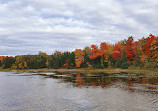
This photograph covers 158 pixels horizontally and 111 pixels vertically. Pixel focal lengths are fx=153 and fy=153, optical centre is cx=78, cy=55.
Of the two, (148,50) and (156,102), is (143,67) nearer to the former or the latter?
(148,50)

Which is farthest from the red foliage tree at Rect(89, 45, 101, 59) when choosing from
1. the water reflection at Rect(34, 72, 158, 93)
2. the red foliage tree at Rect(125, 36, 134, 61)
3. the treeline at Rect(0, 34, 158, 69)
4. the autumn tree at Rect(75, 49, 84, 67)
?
the water reflection at Rect(34, 72, 158, 93)

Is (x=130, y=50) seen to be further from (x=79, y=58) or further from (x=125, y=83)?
(x=125, y=83)

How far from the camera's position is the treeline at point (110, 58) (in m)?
91.1

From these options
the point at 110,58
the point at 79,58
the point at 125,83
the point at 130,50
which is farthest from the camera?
the point at 79,58

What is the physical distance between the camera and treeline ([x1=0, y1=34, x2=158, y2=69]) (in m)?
91.1

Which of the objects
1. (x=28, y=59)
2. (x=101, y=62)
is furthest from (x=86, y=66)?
(x=28, y=59)

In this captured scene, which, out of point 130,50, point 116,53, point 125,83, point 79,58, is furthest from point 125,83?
point 79,58

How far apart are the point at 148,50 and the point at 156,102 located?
7737 centimetres

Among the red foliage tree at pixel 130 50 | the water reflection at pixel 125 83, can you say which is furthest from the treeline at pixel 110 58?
the water reflection at pixel 125 83

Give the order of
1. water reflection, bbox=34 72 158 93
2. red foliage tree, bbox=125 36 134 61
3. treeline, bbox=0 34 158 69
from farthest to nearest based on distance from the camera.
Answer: red foliage tree, bbox=125 36 134 61 → treeline, bbox=0 34 158 69 → water reflection, bbox=34 72 158 93

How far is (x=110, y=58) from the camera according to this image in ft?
352

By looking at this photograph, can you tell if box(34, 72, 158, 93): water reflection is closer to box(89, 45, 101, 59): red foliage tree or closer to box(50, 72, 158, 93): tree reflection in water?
box(50, 72, 158, 93): tree reflection in water

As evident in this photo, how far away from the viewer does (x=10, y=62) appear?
6147 inches

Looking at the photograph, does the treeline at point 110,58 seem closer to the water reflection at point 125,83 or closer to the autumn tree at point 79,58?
the autumn tree at point 79,58
